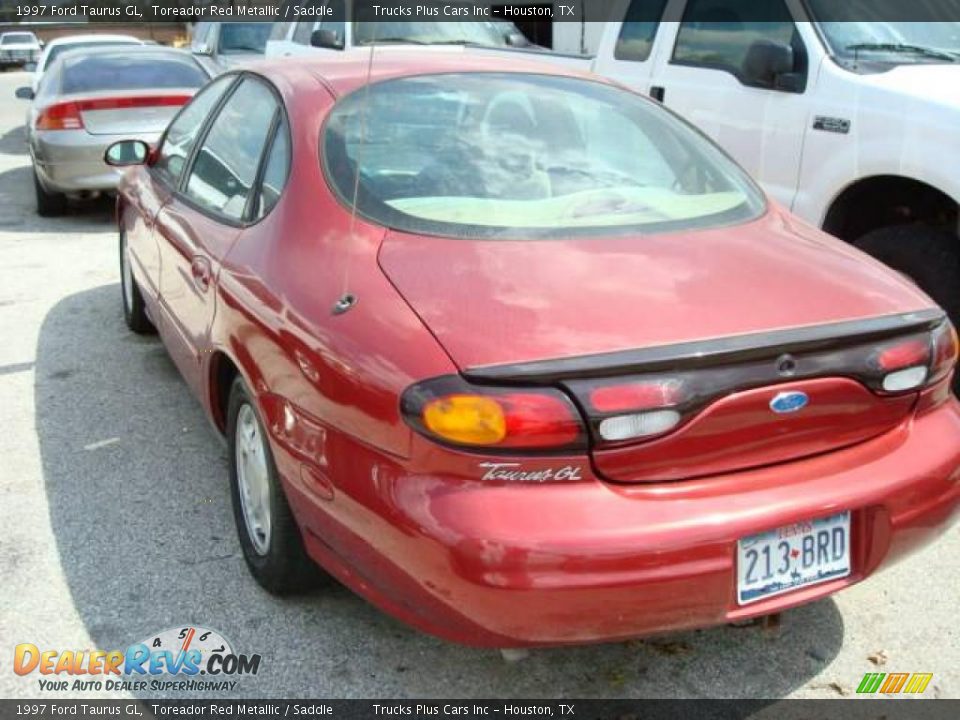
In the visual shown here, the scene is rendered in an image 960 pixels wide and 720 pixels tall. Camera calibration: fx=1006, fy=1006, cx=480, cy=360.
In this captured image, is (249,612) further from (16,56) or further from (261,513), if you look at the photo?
(16,56)

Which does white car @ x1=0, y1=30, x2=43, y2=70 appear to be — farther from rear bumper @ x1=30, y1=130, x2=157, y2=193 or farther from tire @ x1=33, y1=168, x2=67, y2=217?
rear bumper @ x1=30, y1=130, x2=157, y2=193

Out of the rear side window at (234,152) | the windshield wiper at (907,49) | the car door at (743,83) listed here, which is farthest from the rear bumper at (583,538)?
the windshield wiper at (907,49)

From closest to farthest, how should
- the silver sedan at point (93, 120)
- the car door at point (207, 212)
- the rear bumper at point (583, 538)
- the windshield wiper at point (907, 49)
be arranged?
the rear bumper at point (583, 538) → the car door at point (207, 212) → the windshield wiper at point (907, 49) → the silver sedan at point (93, 120)

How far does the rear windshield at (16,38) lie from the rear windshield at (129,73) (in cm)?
3413

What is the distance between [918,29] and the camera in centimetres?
491

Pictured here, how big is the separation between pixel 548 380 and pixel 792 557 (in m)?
0.74

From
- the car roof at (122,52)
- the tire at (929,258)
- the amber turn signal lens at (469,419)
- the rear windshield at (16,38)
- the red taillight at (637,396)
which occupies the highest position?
the car roof at (122,52)

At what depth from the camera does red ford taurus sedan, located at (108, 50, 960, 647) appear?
87.1 inches

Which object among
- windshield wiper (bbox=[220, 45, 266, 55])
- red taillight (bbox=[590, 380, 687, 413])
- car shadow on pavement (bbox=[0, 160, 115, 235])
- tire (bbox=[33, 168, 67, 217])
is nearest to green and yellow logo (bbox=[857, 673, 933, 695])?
red taillight (bbox=[590, 380, 687, 413])

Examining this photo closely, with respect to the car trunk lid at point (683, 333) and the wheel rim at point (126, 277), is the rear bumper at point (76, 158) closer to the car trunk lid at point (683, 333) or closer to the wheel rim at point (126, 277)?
the wheel rim at point (126, 277)

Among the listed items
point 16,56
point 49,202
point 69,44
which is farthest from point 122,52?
point 16,56

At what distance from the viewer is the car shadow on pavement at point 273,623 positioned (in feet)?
9.06

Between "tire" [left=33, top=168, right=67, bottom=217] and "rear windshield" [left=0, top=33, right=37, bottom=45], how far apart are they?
34.1 m

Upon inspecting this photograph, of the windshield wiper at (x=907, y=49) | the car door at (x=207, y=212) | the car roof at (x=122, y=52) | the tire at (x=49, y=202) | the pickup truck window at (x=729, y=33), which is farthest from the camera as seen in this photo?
the car roof at (x=122, y=52)
